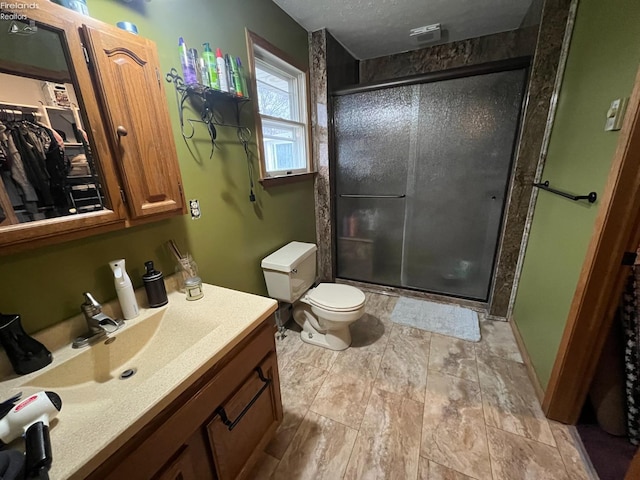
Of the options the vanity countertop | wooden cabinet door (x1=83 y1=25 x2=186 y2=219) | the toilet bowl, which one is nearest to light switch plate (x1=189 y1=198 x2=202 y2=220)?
wooden cabinet door (x1=83 y1=25 x2=186 y2=219)

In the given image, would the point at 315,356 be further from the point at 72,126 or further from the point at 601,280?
the point at 72,126

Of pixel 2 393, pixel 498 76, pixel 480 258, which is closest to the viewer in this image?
pixel 2 393

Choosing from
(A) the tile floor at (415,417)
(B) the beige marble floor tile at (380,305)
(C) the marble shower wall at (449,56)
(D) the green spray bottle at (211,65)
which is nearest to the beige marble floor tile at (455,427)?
(A) the tile floor at (415,417)

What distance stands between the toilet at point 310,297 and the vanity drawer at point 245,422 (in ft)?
2.23

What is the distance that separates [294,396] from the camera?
1510mm

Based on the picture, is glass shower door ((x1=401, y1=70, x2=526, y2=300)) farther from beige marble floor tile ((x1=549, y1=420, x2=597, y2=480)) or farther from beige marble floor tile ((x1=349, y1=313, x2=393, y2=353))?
beige marble floor tile ((x1=549, y1=420, x2=597, y2=480))

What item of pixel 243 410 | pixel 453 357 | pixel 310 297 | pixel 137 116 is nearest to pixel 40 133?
pixel 137 116

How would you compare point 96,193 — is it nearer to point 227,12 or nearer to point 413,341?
point 227,12

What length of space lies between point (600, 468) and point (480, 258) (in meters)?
1.42

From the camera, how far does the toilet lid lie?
170 cm

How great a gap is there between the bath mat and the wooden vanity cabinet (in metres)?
1.39

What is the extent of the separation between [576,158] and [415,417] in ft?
5.12

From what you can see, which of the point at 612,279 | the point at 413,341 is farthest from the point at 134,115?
the point at 413,341

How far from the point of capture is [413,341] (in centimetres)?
193
